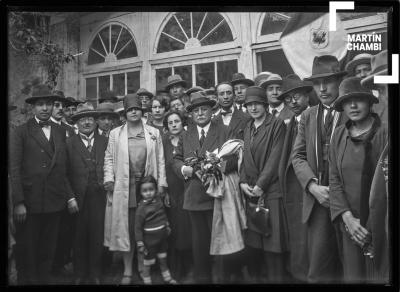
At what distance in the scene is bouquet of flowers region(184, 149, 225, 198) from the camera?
4.96m

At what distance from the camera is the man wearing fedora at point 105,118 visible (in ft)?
17.2

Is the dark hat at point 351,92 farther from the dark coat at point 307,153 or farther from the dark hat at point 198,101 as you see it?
the dark hat at point 198,101

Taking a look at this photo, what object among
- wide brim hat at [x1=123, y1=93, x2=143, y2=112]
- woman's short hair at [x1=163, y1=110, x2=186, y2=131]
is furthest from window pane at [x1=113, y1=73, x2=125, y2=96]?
woman's short hair at [x1=163, y1=110, x2=186, y2=131]

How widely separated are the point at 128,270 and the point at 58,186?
4.13ft

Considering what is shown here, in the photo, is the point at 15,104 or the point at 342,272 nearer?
the point at 342,272

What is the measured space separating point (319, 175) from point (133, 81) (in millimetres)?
2508

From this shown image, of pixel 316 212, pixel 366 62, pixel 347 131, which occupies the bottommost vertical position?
pixel 316 212

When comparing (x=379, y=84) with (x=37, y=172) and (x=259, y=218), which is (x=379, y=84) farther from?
(x=37, y=172)

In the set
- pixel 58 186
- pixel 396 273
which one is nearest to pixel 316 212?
pixel 396 273

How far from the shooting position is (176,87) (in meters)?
5.43

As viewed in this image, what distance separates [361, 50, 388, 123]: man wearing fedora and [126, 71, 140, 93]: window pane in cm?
266

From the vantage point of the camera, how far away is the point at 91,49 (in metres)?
5.54

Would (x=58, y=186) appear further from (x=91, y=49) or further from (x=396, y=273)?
(x=396, y=273)

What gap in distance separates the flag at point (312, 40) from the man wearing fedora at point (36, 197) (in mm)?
2989
